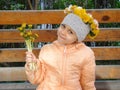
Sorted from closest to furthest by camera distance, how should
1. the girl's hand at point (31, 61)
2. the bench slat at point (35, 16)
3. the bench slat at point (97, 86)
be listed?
the girl's hand at point (31, 61), the bench slat at point (35, 16), the bench slat at point (97, 86)

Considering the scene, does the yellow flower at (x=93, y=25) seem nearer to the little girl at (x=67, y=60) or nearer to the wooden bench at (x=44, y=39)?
the little girl at (x=67, y=60)

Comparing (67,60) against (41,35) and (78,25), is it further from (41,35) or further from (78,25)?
(41,35)

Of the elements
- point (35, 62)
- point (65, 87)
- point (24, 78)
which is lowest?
point (24, 78)

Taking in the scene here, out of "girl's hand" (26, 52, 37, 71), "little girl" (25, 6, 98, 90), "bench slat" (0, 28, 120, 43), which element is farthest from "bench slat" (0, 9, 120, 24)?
"girl's hand" (26, 52, 37, 71)

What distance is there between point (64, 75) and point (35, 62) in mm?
245

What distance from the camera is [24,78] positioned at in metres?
4.44

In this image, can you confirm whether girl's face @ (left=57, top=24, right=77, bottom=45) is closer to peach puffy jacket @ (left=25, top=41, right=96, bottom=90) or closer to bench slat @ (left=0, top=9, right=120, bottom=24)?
peach puffy jacket @ (left=25, top=41, right=96, bottom=90)

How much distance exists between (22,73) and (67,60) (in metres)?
1.62

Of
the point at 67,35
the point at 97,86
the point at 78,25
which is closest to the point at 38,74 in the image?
the point at 67,35

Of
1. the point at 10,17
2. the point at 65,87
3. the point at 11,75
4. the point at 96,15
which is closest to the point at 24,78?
the point at 11,75

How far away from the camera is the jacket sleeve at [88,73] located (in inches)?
115

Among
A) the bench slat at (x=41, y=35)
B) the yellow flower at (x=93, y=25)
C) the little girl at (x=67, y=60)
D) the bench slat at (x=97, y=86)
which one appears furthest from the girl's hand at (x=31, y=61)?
the bench slat at (x=97, y=86)

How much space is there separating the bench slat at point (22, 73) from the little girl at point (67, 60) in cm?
151

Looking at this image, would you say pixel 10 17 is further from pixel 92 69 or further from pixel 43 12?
pixel 92 69
